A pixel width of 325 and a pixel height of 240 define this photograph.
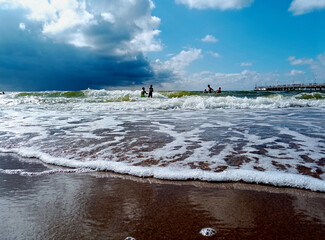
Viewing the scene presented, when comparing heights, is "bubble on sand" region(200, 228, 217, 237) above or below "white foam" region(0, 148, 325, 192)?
below

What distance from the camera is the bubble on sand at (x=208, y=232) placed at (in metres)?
1.80

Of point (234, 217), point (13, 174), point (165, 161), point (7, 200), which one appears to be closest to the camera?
point (234, 217)

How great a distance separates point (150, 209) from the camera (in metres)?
2.22

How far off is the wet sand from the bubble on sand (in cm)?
3

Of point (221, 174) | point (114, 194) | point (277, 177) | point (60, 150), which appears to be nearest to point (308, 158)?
point (277, 177)

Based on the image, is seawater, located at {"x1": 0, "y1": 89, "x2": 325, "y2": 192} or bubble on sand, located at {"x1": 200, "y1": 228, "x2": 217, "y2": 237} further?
seawater, located at {"x1": 0, "y1": 89, "x2": 325, "y2": 192}

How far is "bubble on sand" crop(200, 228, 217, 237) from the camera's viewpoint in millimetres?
1802

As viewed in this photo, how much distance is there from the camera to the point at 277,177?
2.84m

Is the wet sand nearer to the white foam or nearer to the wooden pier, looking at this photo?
the white foam

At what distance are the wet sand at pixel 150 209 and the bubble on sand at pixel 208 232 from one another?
30 millimetres

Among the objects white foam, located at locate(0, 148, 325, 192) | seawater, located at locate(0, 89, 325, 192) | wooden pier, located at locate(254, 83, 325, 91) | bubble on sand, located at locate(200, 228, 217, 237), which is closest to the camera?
bubble on sand, located at locate(200, 228, 217, 237)

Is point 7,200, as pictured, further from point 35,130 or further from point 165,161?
point 35,130

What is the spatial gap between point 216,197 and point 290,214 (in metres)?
0.67

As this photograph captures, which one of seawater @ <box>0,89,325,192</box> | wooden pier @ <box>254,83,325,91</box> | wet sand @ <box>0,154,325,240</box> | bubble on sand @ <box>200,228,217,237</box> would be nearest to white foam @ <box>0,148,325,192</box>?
seawater @ <box>0,89,325,192</box>
